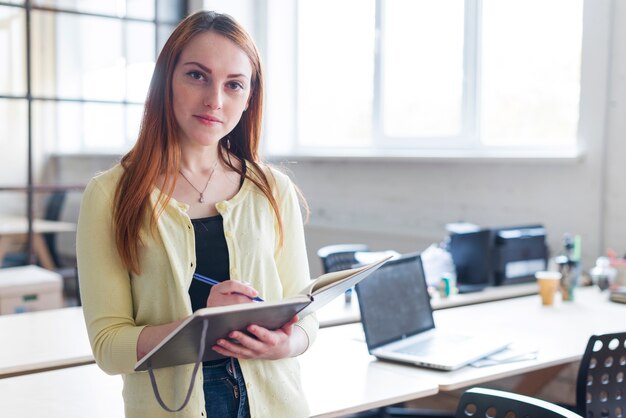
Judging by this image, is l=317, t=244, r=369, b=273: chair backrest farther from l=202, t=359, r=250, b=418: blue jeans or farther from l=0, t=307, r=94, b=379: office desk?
l=202, t=359, r=250, b=418: blue jeans

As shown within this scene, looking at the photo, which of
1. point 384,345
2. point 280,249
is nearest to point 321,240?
point 384,345

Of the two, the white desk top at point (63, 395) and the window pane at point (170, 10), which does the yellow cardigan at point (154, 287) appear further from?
the window pane at point (170, 10)

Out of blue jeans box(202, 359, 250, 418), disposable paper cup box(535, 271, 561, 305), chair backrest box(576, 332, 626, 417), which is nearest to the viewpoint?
blue jeans box(202, 359, 250, 418)

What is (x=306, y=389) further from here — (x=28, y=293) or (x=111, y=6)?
(x=111, y=6)

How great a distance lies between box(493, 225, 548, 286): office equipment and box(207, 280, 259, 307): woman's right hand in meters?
2.27

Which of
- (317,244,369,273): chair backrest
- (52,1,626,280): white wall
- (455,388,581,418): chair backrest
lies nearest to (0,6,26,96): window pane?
(52,1,626,280): white wall

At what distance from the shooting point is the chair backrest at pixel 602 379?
222 centimetres

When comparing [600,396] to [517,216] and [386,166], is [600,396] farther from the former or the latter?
[386,166]

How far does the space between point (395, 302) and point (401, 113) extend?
2.63m

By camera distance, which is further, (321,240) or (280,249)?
(321,240)

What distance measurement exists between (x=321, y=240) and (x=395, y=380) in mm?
3131

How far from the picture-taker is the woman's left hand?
143 centimetres

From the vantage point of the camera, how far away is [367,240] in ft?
16.3

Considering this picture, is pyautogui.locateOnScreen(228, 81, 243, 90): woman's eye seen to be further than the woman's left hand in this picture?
Yes
